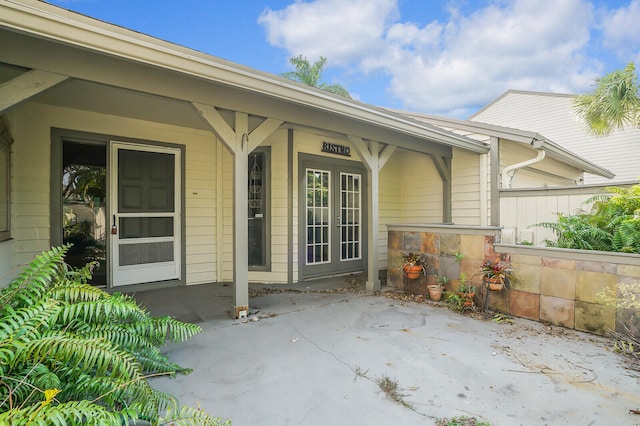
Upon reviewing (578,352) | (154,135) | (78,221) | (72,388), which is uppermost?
(154,135)

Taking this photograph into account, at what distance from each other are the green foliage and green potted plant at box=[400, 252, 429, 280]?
4.74 ft

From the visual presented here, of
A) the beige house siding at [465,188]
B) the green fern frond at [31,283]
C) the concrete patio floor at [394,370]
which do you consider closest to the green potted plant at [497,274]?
the concrete patio floor at [394,370]

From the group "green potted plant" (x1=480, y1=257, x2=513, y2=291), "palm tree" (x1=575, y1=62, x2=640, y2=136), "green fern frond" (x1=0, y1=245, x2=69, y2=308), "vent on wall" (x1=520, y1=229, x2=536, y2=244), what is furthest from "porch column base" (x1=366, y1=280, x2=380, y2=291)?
"palm tree" (x1=575, y1=62, x2=640, y2=136)

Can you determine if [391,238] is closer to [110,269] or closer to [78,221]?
[110,269]

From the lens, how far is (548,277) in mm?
3164

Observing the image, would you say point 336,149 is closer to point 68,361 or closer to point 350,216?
point 350,216

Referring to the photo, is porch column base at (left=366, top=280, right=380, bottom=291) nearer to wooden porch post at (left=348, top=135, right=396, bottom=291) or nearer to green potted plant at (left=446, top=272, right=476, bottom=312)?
wooden porch post at (left=348, top=135, right=396, bottom=291)

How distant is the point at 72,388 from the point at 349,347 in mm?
1882

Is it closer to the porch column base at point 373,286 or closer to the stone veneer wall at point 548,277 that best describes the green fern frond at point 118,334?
the porch column base at point 373,286

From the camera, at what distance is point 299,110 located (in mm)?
3609

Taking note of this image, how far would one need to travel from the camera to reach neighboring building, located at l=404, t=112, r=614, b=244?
4273mm

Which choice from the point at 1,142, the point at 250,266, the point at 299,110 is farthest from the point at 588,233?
the point at 1,142

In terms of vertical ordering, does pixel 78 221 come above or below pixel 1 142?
below

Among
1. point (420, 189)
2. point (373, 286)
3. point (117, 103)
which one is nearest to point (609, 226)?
point (373, 286)
